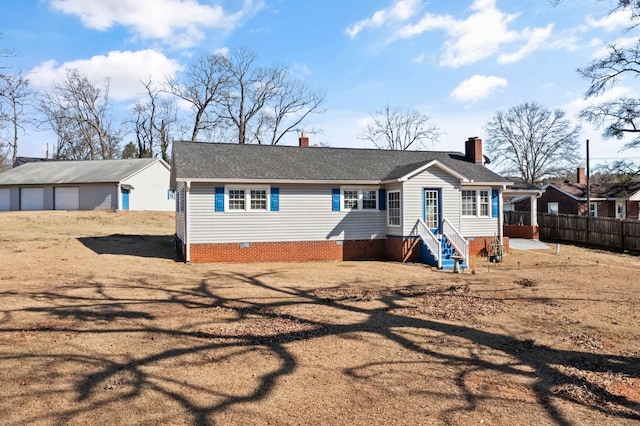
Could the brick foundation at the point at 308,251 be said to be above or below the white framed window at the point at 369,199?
below

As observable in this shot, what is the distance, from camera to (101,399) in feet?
16.5

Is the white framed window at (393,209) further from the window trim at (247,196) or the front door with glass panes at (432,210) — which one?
the window trim at (247,196)

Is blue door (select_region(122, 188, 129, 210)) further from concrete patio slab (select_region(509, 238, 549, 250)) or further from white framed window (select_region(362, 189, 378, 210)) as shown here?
concrete patio slab (select_region(509, 238, 549, 250))

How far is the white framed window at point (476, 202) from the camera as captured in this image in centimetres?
1959

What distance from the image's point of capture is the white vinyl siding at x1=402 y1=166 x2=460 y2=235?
17.6 metres

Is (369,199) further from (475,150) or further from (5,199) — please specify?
(5,199)

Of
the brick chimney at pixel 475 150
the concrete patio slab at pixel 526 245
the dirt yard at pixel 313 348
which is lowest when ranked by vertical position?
the dirt yard at pixel 313 348

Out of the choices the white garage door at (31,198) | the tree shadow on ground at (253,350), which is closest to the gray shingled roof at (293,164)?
the tree shadow on ground at (253,350)

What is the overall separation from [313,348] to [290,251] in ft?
35.5

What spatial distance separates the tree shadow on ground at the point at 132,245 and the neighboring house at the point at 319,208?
121 cm

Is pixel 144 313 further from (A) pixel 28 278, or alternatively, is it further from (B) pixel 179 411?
(A) pixel 28 278

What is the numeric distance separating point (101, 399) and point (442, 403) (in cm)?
392

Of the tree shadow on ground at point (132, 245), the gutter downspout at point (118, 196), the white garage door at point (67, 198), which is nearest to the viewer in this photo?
the tree shadow on ground at point (132, 245)

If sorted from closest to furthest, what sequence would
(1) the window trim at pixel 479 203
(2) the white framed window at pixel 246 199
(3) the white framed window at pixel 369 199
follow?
(2) the white framed window at pixel 246 199 < (3) the white framed window at pixel 369 199 < (1) the window trim at pixel 479 203
